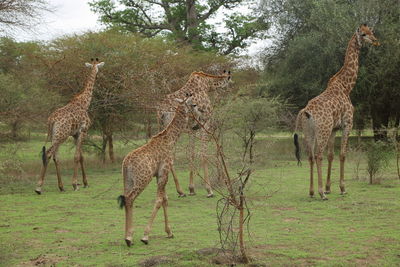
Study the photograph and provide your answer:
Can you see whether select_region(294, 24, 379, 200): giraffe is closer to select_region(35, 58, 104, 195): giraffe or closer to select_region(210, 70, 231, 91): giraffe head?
select_region(210, 70, 231, 91): giraffe head

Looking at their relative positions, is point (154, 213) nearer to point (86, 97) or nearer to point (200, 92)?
point (200, 92)

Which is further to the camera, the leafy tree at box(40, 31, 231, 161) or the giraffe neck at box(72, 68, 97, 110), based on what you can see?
the leafy tree at box(40, 31, 231, 161)

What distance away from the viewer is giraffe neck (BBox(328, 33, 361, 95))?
11.9m

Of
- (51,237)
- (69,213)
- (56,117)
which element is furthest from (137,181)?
(56,117)

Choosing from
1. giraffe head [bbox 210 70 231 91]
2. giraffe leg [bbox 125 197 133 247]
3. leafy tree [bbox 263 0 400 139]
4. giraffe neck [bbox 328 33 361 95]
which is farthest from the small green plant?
giraffe leg [bbox 125 197 133 247]

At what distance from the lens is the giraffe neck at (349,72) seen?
11.9m

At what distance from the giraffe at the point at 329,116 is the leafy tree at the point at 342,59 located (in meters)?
6.75

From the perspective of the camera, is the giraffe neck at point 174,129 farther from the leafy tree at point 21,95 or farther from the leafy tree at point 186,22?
the leafy tree at point 186,22

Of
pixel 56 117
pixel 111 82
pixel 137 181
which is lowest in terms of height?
pixel 137 181

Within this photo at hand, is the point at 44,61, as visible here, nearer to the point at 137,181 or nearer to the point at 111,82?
the point at 111,82

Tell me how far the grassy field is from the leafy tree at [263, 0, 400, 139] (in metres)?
7.06

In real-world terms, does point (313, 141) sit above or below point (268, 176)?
above

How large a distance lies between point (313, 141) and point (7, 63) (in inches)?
452

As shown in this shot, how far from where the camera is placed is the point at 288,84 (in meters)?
21.8
